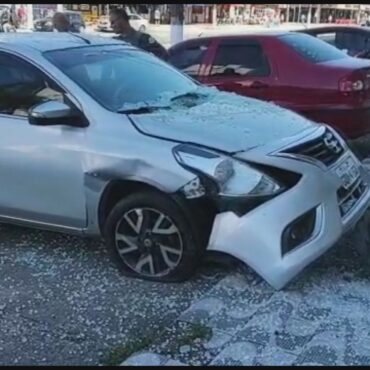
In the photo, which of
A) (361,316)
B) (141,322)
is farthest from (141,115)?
(361,316)

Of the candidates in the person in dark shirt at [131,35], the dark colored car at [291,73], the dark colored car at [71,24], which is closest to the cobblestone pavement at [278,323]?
the dark colored car at [291,73]

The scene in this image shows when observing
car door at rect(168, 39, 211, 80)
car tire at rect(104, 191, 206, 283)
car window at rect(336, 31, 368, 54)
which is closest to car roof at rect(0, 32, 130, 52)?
car tire at rect(104, 191, 206, 283)

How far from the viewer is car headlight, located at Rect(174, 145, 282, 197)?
140 inches

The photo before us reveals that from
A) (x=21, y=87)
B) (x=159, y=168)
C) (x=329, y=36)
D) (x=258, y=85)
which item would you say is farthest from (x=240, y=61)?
(x=329, y=36)

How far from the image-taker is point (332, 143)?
13.5ft

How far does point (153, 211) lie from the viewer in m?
3.81

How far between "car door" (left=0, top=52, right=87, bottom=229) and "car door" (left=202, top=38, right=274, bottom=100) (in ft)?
11.1

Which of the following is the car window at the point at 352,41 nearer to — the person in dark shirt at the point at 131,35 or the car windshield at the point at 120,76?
the person in dark shirt at the point at 131,35

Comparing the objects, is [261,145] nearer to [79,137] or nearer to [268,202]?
[268,202]

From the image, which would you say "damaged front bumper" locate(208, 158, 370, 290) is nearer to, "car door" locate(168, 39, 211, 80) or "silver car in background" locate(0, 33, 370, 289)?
"silver car in background" locate(0, 33, 370, 289)

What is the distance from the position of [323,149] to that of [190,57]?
4.17 m

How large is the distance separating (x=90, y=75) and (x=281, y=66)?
10.8 feet

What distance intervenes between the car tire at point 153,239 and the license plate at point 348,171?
38.5 inches

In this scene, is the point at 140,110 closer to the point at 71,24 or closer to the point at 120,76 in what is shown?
the point at 120,76
